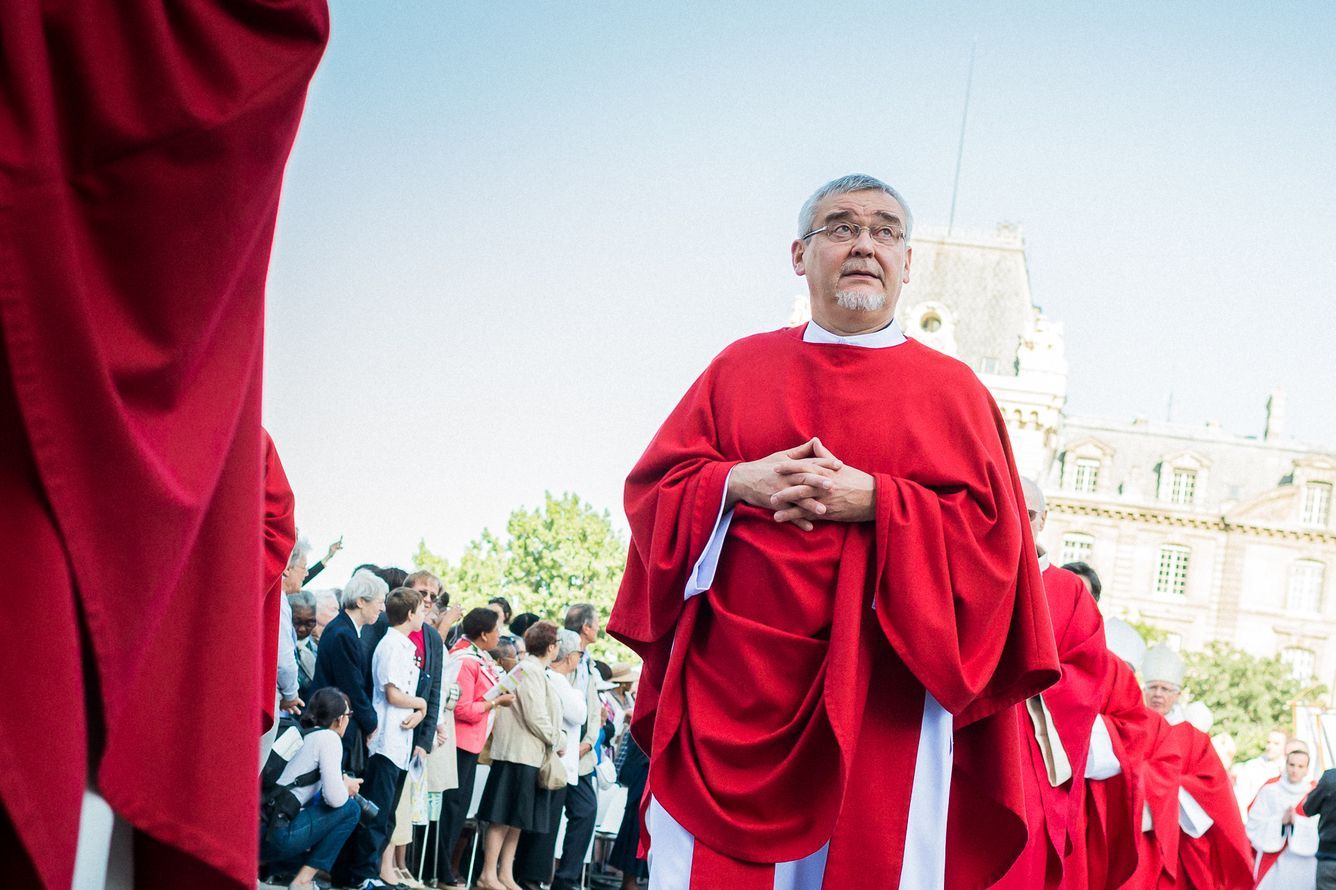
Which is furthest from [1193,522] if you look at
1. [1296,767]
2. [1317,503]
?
[1296,767]

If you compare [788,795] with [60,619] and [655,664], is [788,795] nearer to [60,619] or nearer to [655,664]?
[655,664]

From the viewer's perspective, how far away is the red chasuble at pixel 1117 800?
7.44m

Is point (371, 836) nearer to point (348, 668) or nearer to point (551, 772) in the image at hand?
point (348, 668)

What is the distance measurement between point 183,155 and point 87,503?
41 centimetres

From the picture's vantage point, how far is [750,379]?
488cm

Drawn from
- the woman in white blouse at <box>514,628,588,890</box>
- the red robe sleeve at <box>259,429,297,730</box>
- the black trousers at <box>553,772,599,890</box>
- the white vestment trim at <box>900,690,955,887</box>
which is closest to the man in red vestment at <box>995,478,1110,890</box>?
the white vestment trim at <box>900,690,955,887</box>

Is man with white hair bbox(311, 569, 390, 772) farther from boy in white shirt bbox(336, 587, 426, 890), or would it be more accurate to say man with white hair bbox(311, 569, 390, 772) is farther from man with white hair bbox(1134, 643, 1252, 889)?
man with white hair bbox(1134, 643, 1252, 889)

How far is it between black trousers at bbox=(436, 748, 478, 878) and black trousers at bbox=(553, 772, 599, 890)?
3.52 ft

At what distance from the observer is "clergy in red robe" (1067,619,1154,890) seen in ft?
24.2

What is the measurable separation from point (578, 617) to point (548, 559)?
44036 millimetres

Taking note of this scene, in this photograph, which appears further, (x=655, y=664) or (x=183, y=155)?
(x=655, y=664)

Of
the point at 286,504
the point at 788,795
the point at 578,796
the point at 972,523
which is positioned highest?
the point at 972,523

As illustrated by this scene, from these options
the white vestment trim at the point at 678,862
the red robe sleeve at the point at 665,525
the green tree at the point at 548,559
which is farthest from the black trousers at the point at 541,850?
the green tree at the point at 548,559

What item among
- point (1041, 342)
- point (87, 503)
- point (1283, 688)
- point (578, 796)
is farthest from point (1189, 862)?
point (1041, 342)
